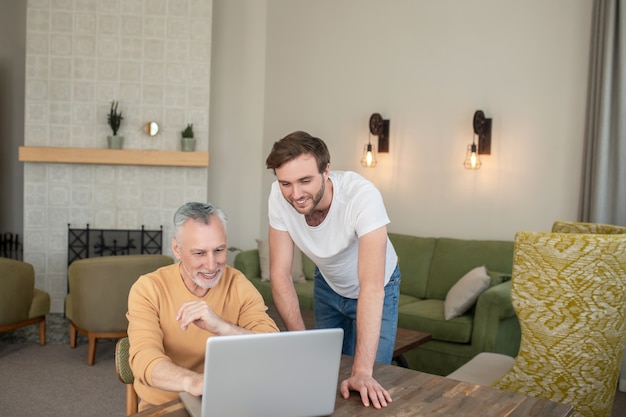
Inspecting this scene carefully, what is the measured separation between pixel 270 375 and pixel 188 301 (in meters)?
0.52

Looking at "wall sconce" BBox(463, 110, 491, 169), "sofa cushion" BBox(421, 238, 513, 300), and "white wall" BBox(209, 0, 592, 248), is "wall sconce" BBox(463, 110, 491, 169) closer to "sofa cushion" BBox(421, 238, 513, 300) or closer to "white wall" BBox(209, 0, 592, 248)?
"white wall" BBox(209, 0, 592, 248)

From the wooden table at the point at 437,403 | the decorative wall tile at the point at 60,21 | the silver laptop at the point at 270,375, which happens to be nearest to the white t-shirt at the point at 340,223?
the wooden table at the point at 437,403

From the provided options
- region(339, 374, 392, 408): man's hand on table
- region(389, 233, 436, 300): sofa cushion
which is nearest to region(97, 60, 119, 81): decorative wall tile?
region(389, 233, 436, 300): sofa cushion

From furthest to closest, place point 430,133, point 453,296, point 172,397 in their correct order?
point 430,133
point 453,296
point 172,397

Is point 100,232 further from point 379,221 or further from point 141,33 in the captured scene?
point 379,221

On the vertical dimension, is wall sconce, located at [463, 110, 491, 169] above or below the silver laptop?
above

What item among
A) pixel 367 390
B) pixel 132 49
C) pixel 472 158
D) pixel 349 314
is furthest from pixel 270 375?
pixel 132 49

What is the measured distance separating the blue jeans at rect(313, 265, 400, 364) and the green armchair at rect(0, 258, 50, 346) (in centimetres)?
266

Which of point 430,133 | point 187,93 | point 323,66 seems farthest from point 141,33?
point 430,133

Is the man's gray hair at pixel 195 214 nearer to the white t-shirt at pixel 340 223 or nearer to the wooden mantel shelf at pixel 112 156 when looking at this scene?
the white t-shirt at pixel 340 223

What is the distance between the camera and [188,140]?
588cm

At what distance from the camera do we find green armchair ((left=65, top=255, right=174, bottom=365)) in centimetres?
423

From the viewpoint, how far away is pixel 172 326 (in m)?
1.87

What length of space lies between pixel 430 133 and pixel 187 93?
2192 mm
